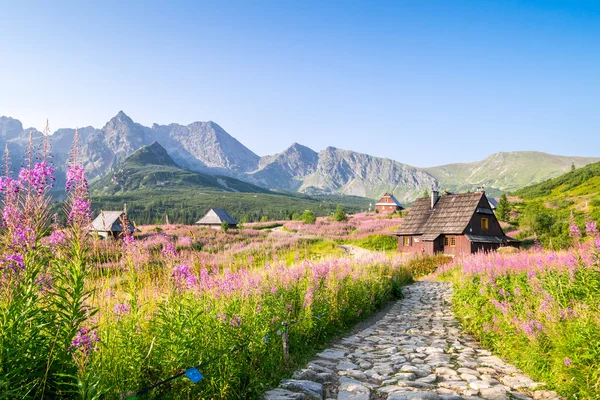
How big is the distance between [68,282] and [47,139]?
140 cm

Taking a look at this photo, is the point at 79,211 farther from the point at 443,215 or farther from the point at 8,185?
the point at 443,215

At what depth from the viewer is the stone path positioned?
5430 millimetres

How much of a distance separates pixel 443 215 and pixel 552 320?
2955 cm

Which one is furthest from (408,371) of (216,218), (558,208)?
(558,208)

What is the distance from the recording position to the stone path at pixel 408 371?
17.8ft

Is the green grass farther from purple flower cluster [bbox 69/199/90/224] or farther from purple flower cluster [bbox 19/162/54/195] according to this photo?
purple flower cluster [bbox 19/162/54/195]

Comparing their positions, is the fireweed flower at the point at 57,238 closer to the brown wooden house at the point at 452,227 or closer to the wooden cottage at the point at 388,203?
the brown wooden house at the point at 452,227

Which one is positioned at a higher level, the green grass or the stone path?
the stone path

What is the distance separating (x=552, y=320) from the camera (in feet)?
18.8

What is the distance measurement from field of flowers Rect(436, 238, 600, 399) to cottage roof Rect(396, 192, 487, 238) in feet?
78.1

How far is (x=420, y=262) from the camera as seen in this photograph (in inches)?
967

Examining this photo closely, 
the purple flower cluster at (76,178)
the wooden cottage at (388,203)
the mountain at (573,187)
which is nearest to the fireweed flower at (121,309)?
the purple flower cluster at (76,178)

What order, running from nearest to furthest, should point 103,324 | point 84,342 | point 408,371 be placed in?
1. point 84,342
2. point 103,324
3. point 408,371

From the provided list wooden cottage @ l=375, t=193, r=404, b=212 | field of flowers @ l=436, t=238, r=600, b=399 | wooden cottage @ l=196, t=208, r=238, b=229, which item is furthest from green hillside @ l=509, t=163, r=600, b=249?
wooden cottage @ l=196, t=208, r=238, b=229
